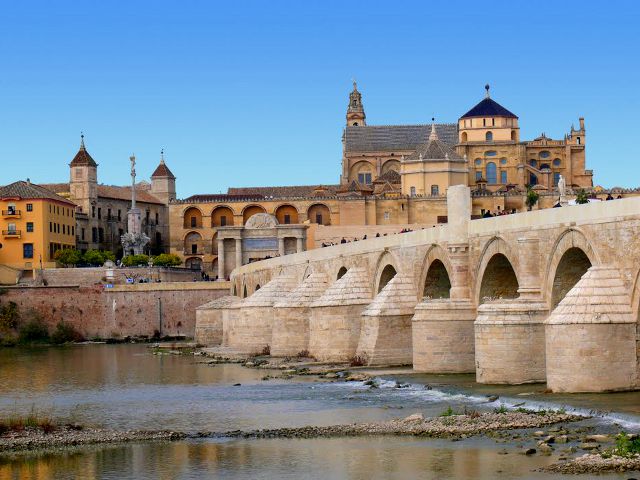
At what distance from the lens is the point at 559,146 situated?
123 m

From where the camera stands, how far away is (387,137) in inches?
5251

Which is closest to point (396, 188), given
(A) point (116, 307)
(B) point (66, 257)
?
(B) point (66, 257)

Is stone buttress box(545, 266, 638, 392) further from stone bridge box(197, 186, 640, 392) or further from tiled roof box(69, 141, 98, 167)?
tiled roof box(69, 141, 98, 167)

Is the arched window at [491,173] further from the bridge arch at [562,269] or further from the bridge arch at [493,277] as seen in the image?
the bridge arch at [562,269]

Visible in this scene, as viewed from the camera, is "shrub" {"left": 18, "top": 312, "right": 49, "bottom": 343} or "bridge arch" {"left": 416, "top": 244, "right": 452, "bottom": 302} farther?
"shrub" {"left": 18, "top": 312, "right": 49, "bottom": 343}

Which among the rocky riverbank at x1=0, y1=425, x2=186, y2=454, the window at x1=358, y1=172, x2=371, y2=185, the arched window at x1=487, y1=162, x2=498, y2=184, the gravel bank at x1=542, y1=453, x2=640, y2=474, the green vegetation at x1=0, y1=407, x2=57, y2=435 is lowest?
the gravel bank at x1=542, y1=453, x2=640, y2=474

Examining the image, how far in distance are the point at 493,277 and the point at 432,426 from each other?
12950 millimetres

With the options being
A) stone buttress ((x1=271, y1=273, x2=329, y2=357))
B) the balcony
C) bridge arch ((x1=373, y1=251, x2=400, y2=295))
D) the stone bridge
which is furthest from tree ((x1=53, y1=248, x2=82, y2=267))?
bridge arch ((x1=373, y1=251, x2=400, y2=295))

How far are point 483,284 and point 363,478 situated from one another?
17596 millimetres

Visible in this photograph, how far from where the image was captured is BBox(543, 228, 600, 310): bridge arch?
36219 mm

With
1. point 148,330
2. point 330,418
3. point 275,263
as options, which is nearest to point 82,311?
point 148,330

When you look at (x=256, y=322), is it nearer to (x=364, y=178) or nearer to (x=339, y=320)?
(x=339, y=320)

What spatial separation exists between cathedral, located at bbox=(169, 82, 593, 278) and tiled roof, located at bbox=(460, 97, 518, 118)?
0.09m

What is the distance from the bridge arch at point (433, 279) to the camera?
46.8m
